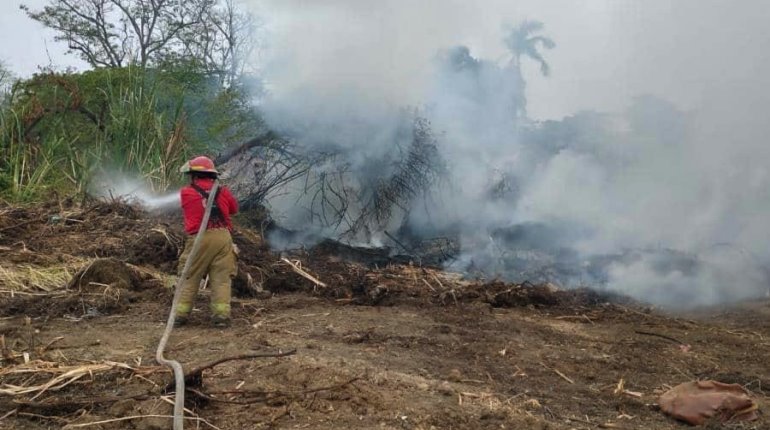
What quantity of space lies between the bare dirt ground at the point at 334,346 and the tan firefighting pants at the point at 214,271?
227 mm

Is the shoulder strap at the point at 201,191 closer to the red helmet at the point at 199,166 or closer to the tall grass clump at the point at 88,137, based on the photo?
the red helmet at the point at 199,166

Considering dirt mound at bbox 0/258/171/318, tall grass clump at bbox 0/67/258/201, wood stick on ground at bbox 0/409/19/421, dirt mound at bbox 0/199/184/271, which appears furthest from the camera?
tall grass clump at bbox 0/67/258/201

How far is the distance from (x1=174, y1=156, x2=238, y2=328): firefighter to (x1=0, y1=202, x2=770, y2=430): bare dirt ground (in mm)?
221

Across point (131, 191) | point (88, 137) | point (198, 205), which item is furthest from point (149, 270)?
point (88, 137)

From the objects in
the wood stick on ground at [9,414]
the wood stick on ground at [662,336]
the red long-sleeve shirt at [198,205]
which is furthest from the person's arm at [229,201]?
the wood stick on ground at [662,336]

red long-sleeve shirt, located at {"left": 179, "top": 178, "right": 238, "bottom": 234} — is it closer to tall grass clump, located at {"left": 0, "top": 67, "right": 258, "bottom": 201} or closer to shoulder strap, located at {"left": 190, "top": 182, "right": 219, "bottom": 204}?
shoulder strap, located at {"left": 190, "top": 182, "right": 219, "bottom": 204}

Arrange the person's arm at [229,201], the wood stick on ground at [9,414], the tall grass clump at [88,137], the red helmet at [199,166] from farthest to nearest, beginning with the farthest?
1. the tall grass clump at [88,137]
2. the person's arm at [229,201]
3. the red helmet at [199,166]
4. the wood stick on ground at [9,414]

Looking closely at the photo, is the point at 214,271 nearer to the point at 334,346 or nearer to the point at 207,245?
the point at 207,245

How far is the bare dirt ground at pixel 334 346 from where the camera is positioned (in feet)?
13.0

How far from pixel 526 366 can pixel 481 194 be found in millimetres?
6707

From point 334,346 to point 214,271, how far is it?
60.7 inches

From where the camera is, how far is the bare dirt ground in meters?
3.95

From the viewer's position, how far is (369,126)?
1136cm

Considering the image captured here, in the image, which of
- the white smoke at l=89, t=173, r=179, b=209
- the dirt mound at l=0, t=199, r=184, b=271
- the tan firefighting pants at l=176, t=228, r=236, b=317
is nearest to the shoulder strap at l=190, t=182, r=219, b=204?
the tan firefighting pants at l=176, t=228, r=236, b=317
